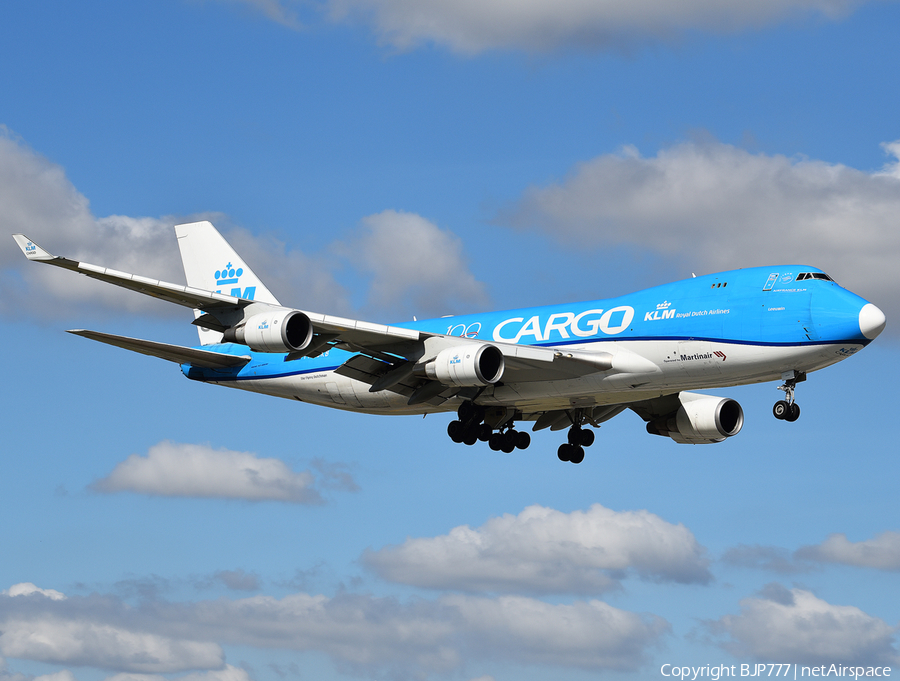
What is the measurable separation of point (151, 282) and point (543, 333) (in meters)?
13.1

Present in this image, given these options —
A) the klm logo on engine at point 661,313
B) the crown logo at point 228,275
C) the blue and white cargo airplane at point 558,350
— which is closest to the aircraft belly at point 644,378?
the blue and white cargo airplane at point 558,350

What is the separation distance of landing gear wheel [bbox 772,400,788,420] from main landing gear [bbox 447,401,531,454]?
10698mm

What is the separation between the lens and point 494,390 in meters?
39.7

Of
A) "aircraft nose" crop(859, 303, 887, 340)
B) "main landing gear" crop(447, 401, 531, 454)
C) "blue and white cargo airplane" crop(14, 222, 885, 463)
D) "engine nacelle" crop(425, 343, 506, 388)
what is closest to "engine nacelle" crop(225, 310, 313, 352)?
"blue and white cargo airplane" crop(14, 222, 885, 463)

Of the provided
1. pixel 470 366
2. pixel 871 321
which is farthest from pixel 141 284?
pixel 871 321

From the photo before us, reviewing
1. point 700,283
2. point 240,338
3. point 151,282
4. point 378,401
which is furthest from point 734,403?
point 151,282

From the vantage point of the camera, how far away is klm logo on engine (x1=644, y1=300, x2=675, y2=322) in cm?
3597

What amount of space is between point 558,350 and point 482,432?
5.68m

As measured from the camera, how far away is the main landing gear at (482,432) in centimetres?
4056

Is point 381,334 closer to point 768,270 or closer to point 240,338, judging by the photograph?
point 240,338

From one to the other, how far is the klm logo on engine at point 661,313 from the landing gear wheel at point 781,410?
4.20m

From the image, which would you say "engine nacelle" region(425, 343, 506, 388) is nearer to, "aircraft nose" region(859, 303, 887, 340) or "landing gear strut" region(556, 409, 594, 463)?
"landing gear strut" region(556, 409, 594, 463)

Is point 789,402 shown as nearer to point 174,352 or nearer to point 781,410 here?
point 781,410

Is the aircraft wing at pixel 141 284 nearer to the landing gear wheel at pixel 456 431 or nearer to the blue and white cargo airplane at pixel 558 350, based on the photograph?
the blue and white cargo airplane at pixel 558 350
